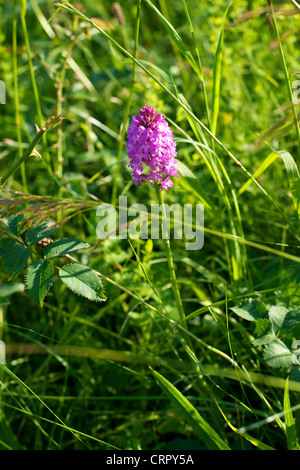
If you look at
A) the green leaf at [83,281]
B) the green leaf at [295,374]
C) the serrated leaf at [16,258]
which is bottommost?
the green leaf at [295,374]

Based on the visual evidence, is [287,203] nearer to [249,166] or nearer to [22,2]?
[249,166]

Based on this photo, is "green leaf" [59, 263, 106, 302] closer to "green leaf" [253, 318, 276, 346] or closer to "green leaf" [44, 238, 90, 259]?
"green leaf" [44, 238, 90, 259]

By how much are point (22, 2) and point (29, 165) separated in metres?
1.08

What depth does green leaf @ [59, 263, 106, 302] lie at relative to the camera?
106cm

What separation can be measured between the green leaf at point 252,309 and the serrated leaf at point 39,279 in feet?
1.43

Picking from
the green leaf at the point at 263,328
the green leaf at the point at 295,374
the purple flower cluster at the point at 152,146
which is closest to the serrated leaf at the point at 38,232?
the purple flower cluster at the point at 152,146

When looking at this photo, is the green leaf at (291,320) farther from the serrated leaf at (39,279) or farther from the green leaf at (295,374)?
the serrated leaf at (39,279)

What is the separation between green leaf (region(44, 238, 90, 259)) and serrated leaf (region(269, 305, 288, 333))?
47cm

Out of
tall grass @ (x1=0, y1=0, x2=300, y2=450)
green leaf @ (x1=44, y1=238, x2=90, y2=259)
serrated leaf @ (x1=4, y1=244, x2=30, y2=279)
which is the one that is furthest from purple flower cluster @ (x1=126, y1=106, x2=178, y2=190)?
serrated leaf @ (x1=4, y1=244, x2=30, y2=279)

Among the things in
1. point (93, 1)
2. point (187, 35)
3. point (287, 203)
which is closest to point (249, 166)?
point (287, 203)

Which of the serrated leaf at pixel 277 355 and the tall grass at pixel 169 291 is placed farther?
the tall grass at pixel 169 291

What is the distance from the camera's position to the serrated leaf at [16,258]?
3.47 feet

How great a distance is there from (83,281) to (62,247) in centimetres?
10

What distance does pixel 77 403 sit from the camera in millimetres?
1502
